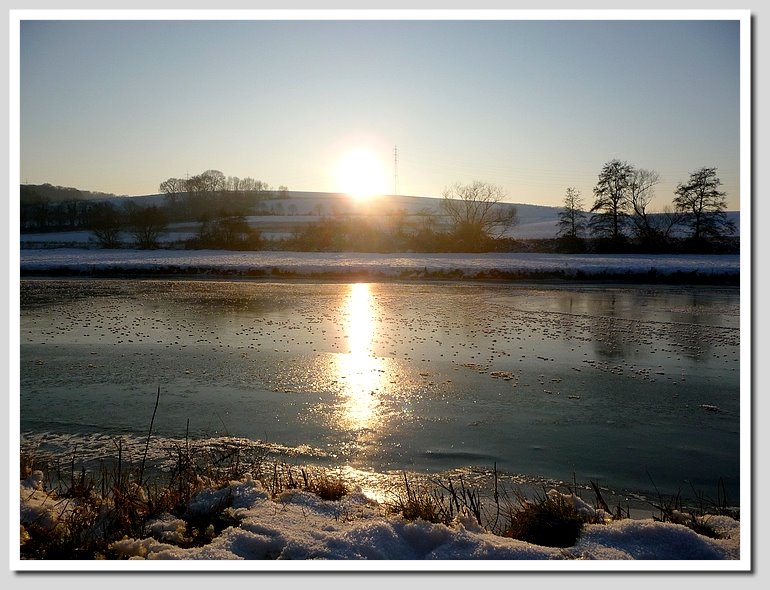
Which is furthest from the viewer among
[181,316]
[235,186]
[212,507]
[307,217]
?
[307,217]

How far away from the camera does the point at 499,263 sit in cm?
3312

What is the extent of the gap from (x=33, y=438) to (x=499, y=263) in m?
28.3

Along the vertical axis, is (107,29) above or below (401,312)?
above

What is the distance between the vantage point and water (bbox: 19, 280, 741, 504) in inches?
262

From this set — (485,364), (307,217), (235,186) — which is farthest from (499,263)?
(307,217)

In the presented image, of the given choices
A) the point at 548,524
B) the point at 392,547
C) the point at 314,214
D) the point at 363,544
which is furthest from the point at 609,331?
the point at 314,214

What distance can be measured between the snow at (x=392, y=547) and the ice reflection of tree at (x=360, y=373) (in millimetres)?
2803

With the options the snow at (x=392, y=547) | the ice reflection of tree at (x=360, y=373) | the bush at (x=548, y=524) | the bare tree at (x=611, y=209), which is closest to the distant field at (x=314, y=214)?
the bare tree at (x=611, y=209)

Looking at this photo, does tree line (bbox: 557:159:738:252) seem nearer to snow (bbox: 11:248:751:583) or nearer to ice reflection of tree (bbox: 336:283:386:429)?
ice reflection of tree (bbox: 336:283:386:429)

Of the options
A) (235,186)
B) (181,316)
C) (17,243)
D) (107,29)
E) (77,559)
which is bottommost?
(77,559)

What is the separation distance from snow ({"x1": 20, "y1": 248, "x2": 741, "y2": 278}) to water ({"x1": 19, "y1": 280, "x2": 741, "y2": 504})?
11.2m

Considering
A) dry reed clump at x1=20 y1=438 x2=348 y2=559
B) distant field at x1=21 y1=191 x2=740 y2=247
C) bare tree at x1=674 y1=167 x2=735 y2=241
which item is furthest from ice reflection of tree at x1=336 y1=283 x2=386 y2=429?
distant field at x1=21 y1=191 x2=740 y2=247

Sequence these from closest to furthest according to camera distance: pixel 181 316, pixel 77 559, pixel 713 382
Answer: pixel 77 559 < pixel 713 382 < pixel 181 316

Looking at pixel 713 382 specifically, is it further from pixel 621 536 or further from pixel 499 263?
pixel 499 263
